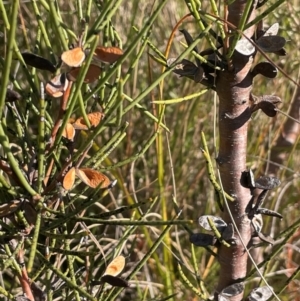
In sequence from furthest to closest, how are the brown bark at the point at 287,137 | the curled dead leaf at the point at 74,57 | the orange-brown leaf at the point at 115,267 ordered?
the brown bark at the point at 287,137, the orange-brown leaf at the point at 115,267, the curled dead leaf at the point at 74,57

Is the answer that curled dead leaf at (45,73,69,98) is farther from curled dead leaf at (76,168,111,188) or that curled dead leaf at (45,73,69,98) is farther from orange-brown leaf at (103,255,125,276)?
orange-brown leaf at (103,255,125,276)

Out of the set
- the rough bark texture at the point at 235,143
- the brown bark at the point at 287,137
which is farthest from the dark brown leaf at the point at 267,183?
the brown bark at the point at 287,137

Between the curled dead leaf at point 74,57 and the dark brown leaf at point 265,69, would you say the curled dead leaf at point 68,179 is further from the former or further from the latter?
the dark brown leaf at point 265,69

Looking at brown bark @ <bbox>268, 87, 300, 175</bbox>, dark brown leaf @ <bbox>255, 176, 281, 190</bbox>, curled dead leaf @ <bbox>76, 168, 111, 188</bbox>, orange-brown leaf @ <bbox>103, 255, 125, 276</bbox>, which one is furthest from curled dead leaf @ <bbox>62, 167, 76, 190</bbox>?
brown bark @ <bbox>268, 87, 300, 175</bbox>

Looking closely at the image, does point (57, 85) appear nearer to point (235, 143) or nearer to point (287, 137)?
point (235, 143)

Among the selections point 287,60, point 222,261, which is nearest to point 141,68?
point 287,60

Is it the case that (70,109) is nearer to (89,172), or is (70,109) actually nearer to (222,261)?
(89,172)

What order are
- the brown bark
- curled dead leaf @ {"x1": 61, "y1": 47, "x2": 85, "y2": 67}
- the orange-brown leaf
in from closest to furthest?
curled dead leaf @ {"x1": 61, "y1": 47, "x2": 85, "y2": 67} < the orange-brown leaf < the brown bark

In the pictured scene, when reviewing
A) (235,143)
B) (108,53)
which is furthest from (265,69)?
(108,53)
